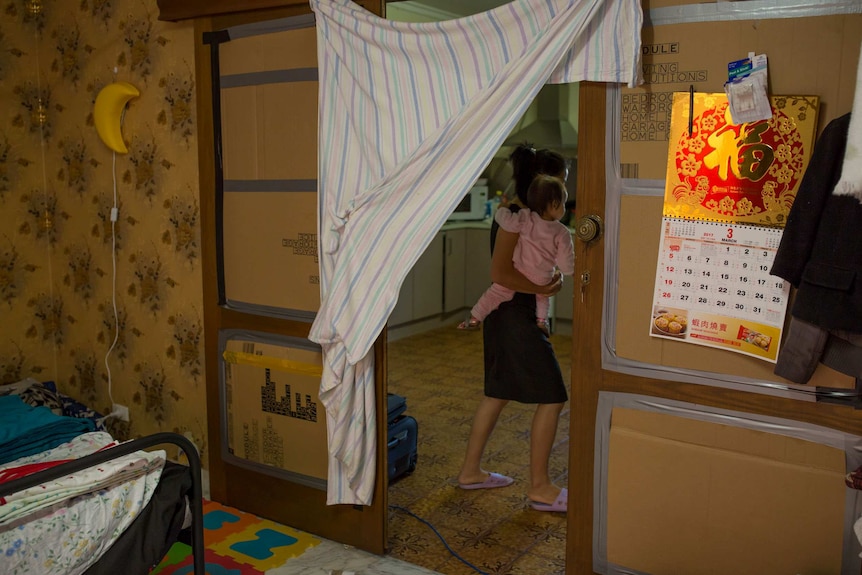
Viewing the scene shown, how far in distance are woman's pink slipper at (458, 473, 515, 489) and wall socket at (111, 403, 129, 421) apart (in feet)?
5.14

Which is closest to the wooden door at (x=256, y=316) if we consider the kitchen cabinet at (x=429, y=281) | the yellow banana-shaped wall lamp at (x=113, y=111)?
the yellow banana-shaped wall lamp at (x=113, y=111)

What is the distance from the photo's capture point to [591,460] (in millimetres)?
2242

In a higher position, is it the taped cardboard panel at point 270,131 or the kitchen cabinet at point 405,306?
the taped cardboard panel at point 270,131

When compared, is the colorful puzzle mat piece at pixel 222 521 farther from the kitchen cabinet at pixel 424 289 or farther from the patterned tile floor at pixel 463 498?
the kitchen cabinet at pixel 424 289

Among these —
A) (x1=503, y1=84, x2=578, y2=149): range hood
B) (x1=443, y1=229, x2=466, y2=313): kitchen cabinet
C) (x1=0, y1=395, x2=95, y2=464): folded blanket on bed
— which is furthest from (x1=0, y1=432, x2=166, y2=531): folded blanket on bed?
(x1=503, y1=84, x2=578, y2=149): range hood

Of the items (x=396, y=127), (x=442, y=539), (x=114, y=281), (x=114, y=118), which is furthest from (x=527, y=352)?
(x=114, y=118)

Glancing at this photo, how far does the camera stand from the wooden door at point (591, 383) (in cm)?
201

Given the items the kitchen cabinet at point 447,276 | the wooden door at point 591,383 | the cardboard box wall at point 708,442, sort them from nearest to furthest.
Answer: the cardboard box wall at point 708,442 < the wooden door at point 591,383 < the kitchen cabinet at point 447,276

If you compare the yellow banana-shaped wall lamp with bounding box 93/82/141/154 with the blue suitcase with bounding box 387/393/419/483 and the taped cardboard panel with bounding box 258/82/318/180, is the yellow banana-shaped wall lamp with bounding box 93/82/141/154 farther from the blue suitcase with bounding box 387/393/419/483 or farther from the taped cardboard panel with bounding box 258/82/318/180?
the blue suitcase with bounding box 387/393/419/483

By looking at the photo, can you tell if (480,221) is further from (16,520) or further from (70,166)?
(16,520)

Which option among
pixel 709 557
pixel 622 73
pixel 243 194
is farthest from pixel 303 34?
pixel 709 557

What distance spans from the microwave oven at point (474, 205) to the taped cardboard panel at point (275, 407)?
3.52m

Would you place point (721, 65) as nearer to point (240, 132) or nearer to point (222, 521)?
point (240, 132)

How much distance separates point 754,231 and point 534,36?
2.59 ft
